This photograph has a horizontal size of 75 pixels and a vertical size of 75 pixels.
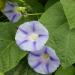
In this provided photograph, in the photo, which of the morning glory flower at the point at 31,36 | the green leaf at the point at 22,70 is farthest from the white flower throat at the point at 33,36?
the green leaf at the point at 22,70

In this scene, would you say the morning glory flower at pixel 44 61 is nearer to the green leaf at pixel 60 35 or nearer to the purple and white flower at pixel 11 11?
the green leaf at pixel 60 35

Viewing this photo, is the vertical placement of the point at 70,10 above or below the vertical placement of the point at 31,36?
above

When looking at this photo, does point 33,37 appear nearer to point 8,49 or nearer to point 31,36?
point 31,36

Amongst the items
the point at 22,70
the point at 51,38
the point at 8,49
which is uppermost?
the point at 51,38

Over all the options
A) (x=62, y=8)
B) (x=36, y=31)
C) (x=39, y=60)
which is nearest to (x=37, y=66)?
(x=39, y=60)

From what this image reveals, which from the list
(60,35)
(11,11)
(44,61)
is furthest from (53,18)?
(11,11)

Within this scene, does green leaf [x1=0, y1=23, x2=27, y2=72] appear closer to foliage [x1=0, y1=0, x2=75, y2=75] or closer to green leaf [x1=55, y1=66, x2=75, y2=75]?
foliage [x1=0, y1=0, x2=75, y2=75]
